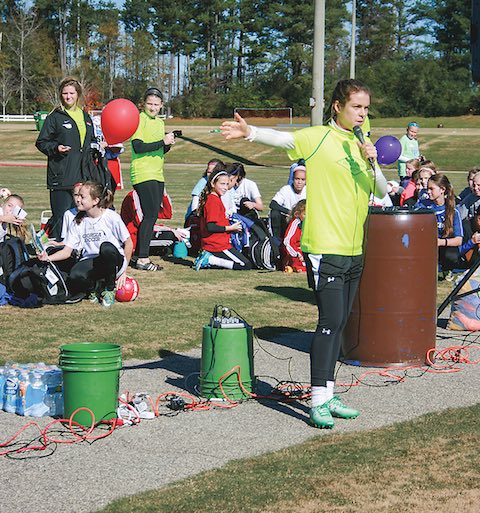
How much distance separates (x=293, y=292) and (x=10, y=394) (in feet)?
18.5

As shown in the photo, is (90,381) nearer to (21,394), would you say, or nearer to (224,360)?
(21,394)

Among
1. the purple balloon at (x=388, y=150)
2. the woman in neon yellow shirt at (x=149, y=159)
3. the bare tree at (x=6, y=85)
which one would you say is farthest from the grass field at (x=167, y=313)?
the bare tree at (x=6, y=85)

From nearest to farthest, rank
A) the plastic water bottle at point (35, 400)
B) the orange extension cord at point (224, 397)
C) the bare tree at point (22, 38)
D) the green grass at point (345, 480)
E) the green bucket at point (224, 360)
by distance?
the green grass at point (345, 480) < the orange extension cord at point (224, 397) < the plastic water bottle at point (35, 400) < the green bucket at point (224, 360) < the bare tree at point (22, 38)

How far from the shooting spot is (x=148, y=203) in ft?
42.7

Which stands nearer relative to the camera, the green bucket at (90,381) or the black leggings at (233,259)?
the green bucket at (90,381)

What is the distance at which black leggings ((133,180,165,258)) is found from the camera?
1298cm

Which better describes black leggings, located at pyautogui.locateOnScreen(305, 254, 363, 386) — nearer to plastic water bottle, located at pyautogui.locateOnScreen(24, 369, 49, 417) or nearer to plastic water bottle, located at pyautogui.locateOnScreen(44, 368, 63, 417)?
plastic water bottle, located at pyautogui.locateOnScreen(44, 368, 63, 417)

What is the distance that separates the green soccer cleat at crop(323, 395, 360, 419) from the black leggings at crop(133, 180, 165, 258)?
22.1ft

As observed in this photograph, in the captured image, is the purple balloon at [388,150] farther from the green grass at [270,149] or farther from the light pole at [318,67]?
the green grass at [270,149]

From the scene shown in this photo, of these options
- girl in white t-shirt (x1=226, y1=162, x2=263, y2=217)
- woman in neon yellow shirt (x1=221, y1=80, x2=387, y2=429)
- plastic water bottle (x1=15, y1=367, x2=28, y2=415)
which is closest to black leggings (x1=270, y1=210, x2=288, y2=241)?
girl in white t-shirt (x1=226, y1=162, x2=263, y2=217)

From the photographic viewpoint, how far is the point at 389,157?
14.0 meters

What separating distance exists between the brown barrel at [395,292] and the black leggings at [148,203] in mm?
5242

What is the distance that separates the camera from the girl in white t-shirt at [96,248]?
34.6ft

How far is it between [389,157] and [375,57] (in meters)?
81.6
